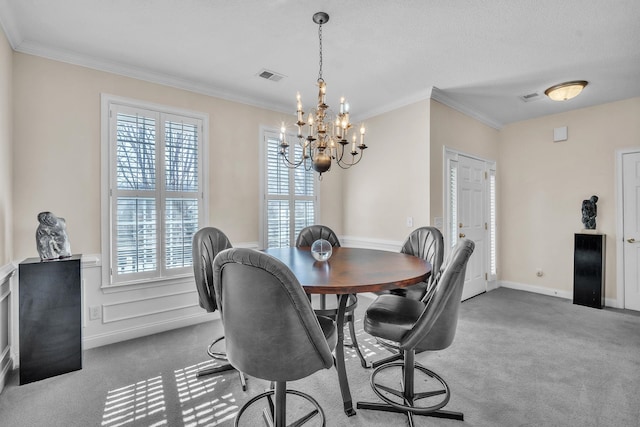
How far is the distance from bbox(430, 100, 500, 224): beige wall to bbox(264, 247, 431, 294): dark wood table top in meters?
1.56

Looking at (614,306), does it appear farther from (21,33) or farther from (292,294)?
(21,33)

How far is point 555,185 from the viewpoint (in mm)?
4461

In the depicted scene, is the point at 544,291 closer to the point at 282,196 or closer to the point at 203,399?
the point at 282,196

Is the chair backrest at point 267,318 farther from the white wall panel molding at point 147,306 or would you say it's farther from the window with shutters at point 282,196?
the window with shutters at point 282,196

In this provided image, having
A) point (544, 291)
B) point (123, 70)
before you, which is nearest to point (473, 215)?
point (544, 291)

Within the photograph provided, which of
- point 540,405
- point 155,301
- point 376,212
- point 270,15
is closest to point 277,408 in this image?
point 540,405

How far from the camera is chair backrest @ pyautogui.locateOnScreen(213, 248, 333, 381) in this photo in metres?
1.22

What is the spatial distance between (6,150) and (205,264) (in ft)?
5.75

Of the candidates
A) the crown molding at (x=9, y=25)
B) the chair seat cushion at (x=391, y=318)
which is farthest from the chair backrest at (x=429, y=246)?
the crown molding at (x=9, y=25)

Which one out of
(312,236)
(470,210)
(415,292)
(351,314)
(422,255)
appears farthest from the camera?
(470,210)

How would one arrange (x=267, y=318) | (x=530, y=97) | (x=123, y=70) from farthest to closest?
(x=530, y=97) → (x=123, y=70) → (x=267, y=318)

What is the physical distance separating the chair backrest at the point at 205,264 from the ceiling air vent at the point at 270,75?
174cm

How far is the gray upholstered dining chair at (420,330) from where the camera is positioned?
5.15 feet

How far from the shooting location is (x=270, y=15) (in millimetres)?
2209
